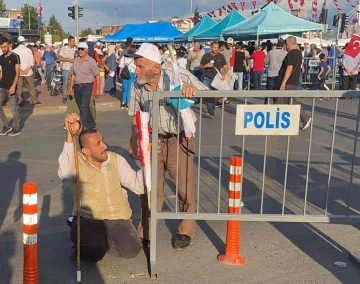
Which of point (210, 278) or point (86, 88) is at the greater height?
point (86, 88)

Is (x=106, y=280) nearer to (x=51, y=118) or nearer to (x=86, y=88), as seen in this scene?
(x=86, y=88)

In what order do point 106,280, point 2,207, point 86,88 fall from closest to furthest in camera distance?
point 106,280 → point 2,207 → point 86,88

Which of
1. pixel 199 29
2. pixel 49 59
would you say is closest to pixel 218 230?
pixel 49 59

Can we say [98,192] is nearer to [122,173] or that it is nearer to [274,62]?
[122,173]

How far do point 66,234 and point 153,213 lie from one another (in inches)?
52.1

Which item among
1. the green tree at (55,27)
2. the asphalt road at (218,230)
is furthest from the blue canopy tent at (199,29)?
the green tree at (55,27)

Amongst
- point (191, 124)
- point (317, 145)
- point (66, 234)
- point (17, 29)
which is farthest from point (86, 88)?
point (17, 29)

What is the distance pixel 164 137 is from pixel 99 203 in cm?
80

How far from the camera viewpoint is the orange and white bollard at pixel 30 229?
3279mm

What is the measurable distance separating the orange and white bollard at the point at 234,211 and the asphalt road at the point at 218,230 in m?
0.10

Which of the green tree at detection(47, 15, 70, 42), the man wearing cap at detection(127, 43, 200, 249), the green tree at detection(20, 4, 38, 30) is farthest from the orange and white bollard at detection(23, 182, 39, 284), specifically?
the green tree at detection(47, 15, 70, 42)

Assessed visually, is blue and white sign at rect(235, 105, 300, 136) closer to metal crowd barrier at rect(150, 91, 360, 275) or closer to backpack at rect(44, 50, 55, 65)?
metal crowd barrier at rect(150, 91, 360, 275)

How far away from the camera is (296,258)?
435cm

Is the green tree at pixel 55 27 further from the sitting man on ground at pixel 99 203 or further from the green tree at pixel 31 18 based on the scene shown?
the sitting man on ground at pixel 99 203
